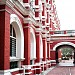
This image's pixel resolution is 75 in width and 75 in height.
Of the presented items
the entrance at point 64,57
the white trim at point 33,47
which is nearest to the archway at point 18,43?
the white trim at point 33,47

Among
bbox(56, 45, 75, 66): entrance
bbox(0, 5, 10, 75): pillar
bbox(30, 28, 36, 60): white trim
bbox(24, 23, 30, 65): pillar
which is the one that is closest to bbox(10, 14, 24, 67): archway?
bbox(24, 23, 30, 65): pillar

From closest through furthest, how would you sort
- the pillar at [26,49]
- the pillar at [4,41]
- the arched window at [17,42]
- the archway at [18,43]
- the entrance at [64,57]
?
the pillar at [4,41]
the arched window at [17,42]
the archway at [18,43]
the pillar at [26,49]
the entrance at [64,57]

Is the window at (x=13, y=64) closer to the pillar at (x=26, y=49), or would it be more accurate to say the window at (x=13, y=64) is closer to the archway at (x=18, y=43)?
the archway at (x=18, y=43)

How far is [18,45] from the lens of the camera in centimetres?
1334

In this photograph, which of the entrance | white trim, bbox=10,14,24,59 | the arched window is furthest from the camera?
the entrance

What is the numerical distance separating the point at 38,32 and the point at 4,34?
9237mm

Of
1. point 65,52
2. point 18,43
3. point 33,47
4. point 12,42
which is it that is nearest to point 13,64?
point 12,42

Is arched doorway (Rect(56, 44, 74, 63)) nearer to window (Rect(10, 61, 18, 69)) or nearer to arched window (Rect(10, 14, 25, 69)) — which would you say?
arched window (Rect(10, 14, 25, 69))

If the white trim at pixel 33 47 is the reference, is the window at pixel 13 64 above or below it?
below

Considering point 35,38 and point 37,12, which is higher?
point 37,12

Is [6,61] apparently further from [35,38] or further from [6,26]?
[35,38]

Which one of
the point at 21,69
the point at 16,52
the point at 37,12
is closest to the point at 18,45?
the point at 16,52

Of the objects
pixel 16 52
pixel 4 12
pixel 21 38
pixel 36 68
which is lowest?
pixel 36 68

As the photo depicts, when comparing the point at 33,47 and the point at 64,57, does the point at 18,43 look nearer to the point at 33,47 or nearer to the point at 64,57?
the point at 33,47
